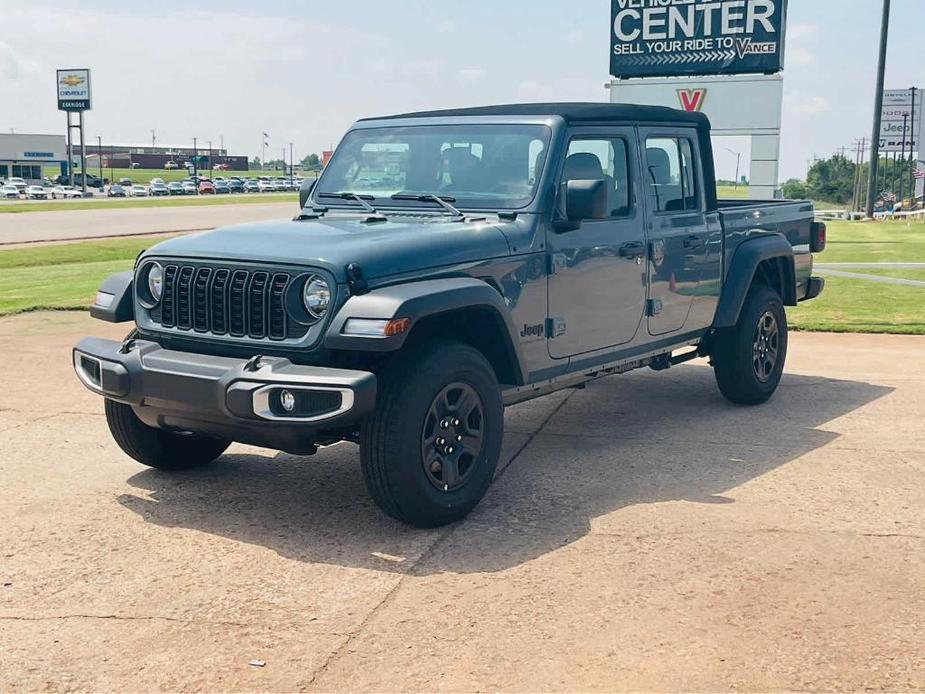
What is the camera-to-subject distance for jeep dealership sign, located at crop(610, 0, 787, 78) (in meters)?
22.9

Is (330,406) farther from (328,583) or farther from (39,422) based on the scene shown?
(39,422)

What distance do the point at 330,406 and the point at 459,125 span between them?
7.80 ft

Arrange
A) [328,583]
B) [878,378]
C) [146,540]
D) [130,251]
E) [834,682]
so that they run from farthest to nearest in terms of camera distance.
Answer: [130,251]
[878,378]
[146,540]
[328,583]
[834,682]

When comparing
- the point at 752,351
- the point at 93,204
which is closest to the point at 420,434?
the point at 752,351

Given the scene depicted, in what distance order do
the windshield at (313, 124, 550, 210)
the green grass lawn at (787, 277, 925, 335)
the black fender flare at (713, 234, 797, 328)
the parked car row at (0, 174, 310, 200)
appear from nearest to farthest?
the windshield at (313, 124, 550, 210)
the black fender flare at (713, 234, 797, 328)
the green grass lawn at (787, 277, 925, 335)
the parked car row at (0, 174, 310, 200)

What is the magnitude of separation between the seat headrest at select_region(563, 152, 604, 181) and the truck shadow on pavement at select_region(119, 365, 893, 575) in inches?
64.1

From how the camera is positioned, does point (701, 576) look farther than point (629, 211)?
No

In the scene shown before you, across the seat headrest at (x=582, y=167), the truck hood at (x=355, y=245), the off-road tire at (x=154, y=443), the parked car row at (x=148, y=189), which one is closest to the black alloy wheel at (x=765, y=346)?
the seat headrest at (x=582, y=167)

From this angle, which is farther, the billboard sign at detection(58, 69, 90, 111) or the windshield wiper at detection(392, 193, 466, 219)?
the billboard sign at detection(58, 69, 90, 111)

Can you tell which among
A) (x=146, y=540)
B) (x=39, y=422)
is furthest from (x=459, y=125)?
(x=39, y=422)

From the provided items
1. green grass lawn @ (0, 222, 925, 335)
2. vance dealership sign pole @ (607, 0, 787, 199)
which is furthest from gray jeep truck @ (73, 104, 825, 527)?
vance dealership sign pole @ (607, 0, 787, 199)

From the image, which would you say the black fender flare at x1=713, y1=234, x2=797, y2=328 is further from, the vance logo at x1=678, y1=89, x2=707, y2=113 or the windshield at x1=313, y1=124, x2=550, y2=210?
the vance logo at x1=678, y1=89, x2=707, y2=113

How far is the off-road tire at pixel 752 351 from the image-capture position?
26.3ft

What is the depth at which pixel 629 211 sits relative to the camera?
6.82m
